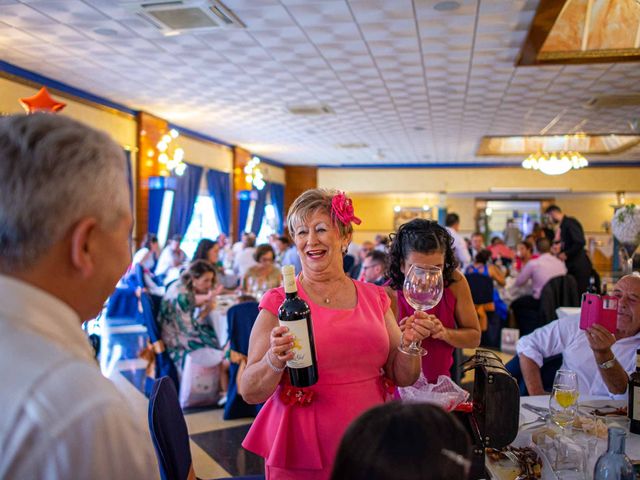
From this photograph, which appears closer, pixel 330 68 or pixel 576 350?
pixel 576 350

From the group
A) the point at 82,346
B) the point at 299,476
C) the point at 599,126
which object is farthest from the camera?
the point at 599,126

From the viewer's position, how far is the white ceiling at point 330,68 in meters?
5.18

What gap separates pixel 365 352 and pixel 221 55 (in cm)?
545

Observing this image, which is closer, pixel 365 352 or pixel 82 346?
pixel 82 346

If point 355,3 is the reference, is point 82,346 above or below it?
below

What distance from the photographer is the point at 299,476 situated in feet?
5.71

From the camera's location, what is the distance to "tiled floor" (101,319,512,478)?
376cm

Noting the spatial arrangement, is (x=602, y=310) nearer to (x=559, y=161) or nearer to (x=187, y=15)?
(x=187, y=15)

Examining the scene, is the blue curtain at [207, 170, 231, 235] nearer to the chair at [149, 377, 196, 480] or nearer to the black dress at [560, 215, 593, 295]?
the black dress at [560, 215, 593, 295]

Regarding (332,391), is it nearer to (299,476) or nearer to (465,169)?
(299,476)

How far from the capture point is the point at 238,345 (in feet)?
13.9

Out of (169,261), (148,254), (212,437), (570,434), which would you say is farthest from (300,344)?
(169,261)

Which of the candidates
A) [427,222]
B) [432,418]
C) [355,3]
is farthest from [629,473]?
[355,3]

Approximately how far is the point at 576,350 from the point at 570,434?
0.98 m
